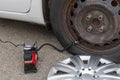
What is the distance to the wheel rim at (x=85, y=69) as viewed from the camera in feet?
7.73

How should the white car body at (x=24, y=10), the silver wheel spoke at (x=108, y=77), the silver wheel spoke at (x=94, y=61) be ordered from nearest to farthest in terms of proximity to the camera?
the silver wheel spoke at (x=108, y=77), the silver wheel spoke at (x=94, y=61), the white car body at (x=24, y=10)

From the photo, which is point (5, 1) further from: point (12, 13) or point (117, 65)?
point (117, 65)

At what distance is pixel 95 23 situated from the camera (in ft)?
8.59

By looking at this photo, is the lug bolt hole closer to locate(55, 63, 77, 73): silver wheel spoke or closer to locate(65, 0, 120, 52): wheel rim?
locate(65, 0, 120, 52): wheel rim

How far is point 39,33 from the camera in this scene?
10.7ft

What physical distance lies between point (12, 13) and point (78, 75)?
916 millimetres

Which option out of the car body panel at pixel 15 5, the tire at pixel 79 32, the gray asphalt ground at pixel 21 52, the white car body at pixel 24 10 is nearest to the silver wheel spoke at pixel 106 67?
the tire at pixel 79 32

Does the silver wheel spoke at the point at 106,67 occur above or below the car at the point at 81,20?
below

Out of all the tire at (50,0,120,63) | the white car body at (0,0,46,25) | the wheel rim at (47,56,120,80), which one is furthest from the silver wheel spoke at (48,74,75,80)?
the white car body at (0,0,46,25)

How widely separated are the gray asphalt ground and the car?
22 centimetres

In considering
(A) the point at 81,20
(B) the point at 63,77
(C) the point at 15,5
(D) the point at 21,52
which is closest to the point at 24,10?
(C) the point at 15,5

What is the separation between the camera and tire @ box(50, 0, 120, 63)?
2.57 metres

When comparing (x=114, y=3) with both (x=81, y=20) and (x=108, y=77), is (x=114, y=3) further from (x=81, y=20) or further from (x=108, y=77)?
(x=108, y=77)

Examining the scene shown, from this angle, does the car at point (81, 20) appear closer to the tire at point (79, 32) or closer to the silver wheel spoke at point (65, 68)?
the tire at point (79, 32)
